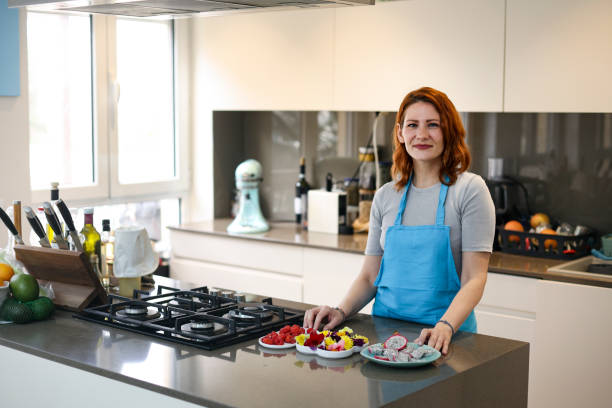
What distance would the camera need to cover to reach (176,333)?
6.43 ft

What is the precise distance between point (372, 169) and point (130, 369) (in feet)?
8.65

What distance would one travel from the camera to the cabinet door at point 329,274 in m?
3.68

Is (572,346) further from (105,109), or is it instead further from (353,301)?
(105,109)

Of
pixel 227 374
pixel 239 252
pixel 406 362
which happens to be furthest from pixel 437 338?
pixel 239 252

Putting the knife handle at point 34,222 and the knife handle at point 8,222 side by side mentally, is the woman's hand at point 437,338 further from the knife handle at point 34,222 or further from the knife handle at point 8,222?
the knife handle at point 8,222

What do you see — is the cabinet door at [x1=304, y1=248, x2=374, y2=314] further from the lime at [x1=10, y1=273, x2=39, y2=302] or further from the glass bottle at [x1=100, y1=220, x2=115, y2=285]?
the lime at [x1=10, y1=273, x2=39, y2=302]

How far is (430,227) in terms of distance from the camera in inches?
88.7

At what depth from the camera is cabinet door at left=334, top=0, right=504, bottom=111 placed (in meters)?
3.41

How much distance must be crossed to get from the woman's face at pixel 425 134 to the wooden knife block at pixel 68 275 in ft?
3.47

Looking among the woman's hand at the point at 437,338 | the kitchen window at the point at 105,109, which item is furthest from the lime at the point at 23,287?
the kitchen window at the point at 105,109

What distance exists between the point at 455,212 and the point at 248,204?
217 centimetres

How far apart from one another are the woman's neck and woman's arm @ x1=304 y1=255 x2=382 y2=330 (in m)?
0.29

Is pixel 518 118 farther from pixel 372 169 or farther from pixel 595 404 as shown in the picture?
pixel 595 404

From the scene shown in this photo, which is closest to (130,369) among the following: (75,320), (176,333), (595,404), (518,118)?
(176,333)
